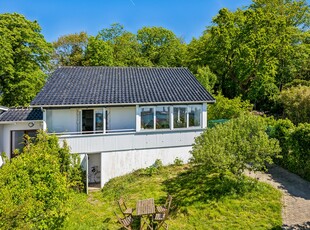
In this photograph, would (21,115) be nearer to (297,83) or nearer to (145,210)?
(145,210)

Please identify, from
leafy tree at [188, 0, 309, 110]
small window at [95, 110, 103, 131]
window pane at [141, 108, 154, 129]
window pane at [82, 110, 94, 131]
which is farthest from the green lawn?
leafy tree at [188, 0, 309, 110]

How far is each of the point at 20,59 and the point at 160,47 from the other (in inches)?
911

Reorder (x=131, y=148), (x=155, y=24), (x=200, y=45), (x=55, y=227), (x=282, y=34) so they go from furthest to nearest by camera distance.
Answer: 1. (x=155, y=24)
2. (x=200, y=45)
3. (x=282, y=34)
4. (x=131, y=148)
5. (x=55, y=227)

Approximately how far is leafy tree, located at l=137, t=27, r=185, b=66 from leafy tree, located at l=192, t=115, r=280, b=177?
3187 cm

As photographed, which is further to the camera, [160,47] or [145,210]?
[160,47]

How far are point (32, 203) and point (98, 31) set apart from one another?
4579cm

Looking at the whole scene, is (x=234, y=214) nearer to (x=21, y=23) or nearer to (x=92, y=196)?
(x=92, y=196)

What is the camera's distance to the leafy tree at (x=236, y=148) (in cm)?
1342

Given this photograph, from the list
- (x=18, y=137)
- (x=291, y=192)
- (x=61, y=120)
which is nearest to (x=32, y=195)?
(x=61, y=120)

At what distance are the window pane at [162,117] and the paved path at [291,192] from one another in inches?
251

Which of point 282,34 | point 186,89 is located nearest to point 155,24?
point 282,34

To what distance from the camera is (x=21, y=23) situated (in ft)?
95.8

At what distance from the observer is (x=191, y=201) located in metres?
13.7

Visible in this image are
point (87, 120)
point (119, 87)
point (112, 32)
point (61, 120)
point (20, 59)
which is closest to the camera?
point (61, 120)
